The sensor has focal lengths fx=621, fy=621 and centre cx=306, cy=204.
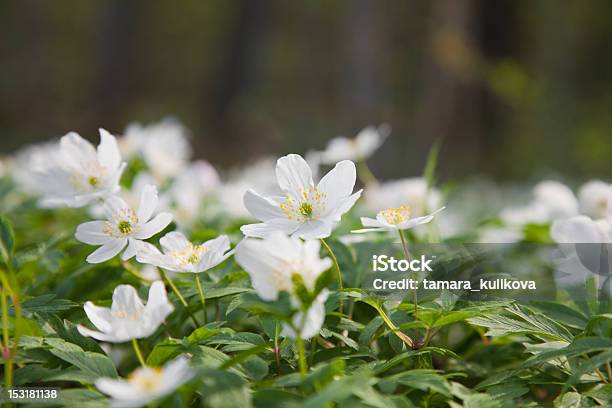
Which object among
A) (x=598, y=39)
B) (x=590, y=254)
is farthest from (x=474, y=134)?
(x=590, y=254)

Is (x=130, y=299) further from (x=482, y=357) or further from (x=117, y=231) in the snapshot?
(x=482, y=357)

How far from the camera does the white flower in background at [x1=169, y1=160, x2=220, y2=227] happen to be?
2.08 meters

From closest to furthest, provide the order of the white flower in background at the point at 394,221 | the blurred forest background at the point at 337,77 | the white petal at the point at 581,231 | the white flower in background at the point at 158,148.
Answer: the white flower in background at the point at 394,221, the white petal at the point at 581,231, the white flower in background at the point at 158,148, the blurred forest background at the point at 337,77

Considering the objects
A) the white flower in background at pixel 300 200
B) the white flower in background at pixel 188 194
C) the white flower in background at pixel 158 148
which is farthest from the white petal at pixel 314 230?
the white flower in background at pixel 158 148

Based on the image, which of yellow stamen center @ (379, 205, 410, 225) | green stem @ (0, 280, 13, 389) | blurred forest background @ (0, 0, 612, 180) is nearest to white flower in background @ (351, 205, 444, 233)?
yellow stamen center @ (379, 205, 410, 225)

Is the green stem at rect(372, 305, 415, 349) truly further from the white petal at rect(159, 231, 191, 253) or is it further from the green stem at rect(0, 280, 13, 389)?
the green stem at rect(0, 280, 13, 389)

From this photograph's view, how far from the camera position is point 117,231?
134 centimetres

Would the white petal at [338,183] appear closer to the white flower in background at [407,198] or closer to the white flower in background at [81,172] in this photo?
the white flower in background at [81,172]

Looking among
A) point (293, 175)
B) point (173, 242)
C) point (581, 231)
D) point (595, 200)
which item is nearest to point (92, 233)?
point (173, 242)

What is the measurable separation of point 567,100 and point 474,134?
265 centimetres

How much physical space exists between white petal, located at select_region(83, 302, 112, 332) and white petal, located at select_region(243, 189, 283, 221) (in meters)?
0.34

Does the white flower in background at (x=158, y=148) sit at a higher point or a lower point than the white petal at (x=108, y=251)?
higher

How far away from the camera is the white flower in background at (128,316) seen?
1068mm

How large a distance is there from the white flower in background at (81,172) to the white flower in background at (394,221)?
0.64 metres
